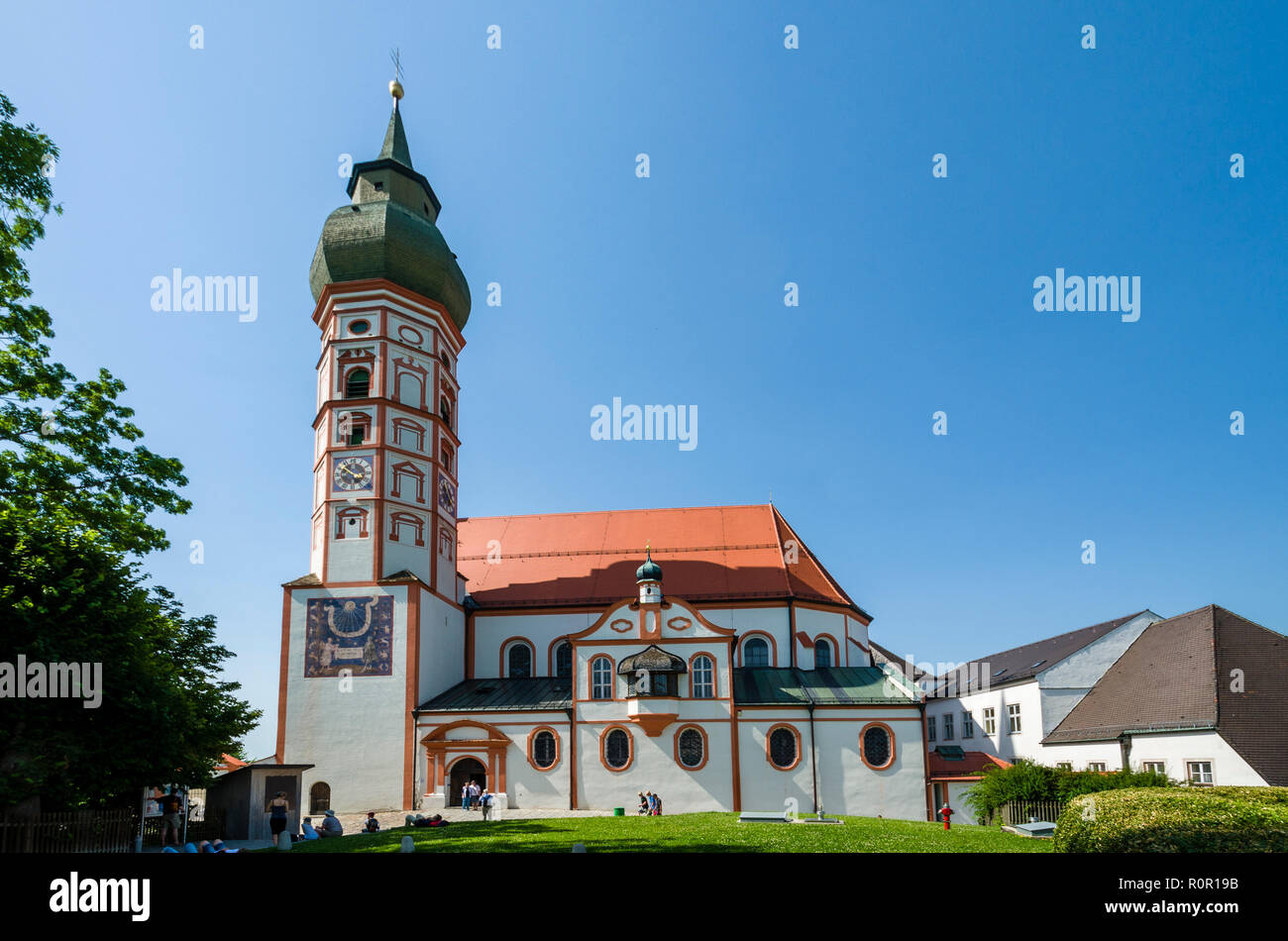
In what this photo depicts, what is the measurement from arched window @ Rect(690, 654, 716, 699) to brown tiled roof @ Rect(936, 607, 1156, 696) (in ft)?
49.6

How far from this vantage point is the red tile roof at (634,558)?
40.5 metres

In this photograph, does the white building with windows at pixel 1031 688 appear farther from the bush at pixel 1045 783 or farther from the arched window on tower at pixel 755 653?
the bush at pixel 1045 783

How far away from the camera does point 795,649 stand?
38.4 metres

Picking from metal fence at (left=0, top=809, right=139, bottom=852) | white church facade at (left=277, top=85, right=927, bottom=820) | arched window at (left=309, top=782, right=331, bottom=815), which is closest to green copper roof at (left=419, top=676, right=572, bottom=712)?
white church facade at (left=277, top=85, right=927, bottom=820)

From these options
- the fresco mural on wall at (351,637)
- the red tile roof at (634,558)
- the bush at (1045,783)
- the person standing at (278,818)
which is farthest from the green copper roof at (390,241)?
the bush at (1045,783)

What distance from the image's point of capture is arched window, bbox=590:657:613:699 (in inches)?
1380

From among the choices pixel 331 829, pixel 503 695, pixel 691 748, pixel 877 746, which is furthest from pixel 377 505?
pixel 877 746

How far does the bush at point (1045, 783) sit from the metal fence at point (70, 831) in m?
24.8

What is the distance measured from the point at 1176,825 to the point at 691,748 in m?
23.1

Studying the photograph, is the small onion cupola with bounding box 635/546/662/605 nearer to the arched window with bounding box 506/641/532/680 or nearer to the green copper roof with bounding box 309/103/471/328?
the arched window with bounding box 506/641/532/680

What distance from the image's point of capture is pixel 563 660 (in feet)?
131

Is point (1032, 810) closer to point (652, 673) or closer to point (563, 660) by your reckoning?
point (652, 673)
